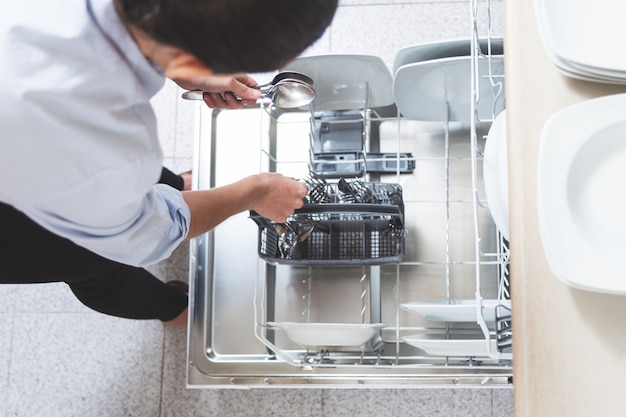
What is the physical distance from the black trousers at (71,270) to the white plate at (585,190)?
29.0 inches

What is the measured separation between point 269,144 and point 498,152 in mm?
601

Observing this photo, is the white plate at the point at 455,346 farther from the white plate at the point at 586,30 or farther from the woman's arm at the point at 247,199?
the white plate at the point at 586,30

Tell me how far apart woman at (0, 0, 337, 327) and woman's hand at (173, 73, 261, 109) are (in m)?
0.30

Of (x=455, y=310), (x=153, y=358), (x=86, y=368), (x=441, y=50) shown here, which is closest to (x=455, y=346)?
(x=455, y=310)

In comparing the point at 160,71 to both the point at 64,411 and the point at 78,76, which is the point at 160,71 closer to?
the point at 78,76

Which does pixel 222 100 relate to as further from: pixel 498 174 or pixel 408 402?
pixel 408 402

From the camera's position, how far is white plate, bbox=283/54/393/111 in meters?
1.02

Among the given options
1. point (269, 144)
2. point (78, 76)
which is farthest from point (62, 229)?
point (269, 144)

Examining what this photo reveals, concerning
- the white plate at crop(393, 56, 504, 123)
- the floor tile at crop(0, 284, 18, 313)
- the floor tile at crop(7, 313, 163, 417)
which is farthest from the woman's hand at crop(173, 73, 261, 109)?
the floor tile at crop(0, 284, 18, 313)

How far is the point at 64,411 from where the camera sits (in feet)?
5.03

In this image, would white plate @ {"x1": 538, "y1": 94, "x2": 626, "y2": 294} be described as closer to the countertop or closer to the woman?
the countertop

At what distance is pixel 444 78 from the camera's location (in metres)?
1.02

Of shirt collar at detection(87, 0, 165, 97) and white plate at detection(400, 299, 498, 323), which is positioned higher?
shirt collar at detection(87, 0, 165, 97)

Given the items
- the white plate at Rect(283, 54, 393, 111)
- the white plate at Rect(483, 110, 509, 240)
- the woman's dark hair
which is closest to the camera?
the woman's dark hair
